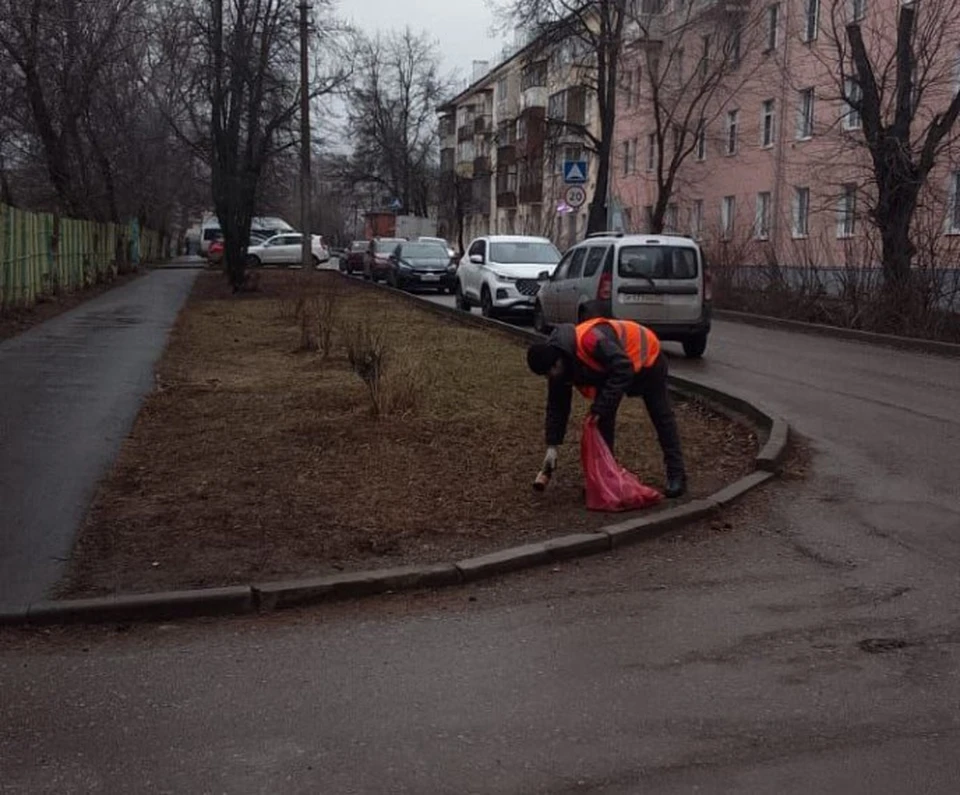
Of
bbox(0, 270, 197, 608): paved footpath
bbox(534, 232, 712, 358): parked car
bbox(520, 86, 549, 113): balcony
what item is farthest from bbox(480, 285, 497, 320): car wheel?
bbox(520, 86, 549, 113): balcony

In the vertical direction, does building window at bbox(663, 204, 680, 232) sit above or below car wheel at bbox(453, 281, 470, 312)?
above

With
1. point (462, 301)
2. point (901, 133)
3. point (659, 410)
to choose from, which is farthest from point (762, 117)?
point (659, 410)

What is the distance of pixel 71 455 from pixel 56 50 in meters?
18.8

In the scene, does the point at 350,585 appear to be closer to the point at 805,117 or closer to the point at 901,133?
the point at 901,133

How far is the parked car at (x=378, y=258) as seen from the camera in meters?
39.2

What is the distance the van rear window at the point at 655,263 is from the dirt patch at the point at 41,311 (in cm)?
938

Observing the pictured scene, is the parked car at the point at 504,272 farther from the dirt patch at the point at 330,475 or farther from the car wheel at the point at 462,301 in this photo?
the dirt patch at the point at 330,475

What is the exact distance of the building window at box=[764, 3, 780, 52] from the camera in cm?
3625

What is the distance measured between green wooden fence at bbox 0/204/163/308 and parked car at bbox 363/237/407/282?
29.2 feet

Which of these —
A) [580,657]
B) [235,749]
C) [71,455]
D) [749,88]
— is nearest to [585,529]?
[580,657]

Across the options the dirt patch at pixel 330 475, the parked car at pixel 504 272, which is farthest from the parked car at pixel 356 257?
the dirt patch at pixel 330 475

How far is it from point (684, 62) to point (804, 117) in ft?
29.0

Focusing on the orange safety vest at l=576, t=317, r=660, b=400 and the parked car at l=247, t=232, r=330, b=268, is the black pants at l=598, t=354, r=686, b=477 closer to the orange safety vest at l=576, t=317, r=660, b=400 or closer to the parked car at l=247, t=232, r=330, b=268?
the orange safety vest at l=576, t=317, r=660, b=400

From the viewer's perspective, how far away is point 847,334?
19922 millimetres
